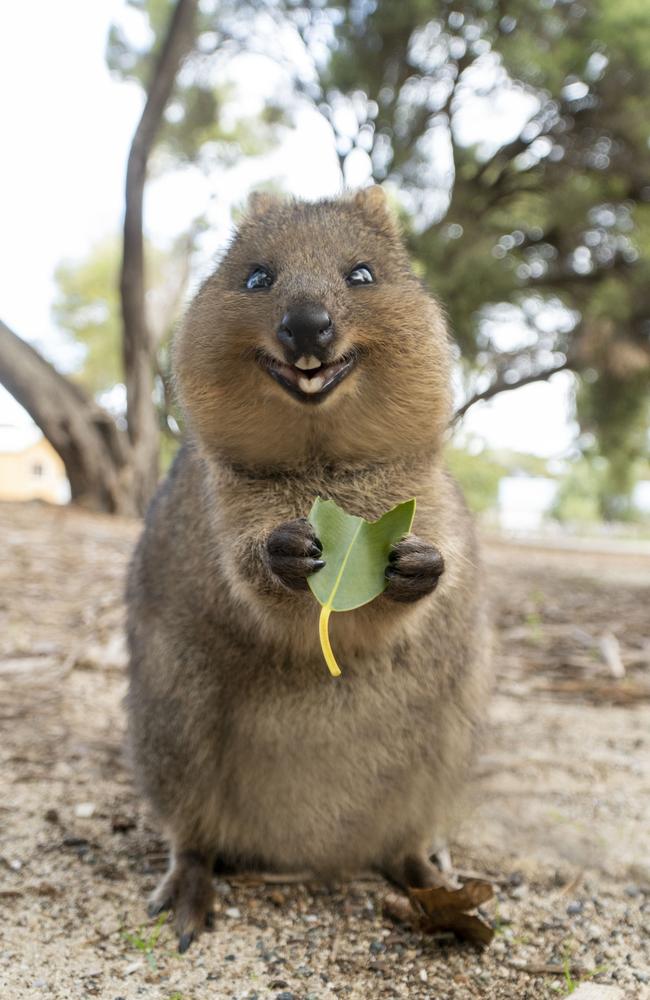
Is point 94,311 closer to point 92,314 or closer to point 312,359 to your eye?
point 92,314

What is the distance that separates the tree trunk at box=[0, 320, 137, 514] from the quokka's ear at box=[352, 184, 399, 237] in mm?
6561

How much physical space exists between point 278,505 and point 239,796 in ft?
2.86

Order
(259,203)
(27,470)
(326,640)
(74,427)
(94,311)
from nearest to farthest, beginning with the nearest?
(326,640) → (259,203) → (74,427) → (27,470) → (94,311)

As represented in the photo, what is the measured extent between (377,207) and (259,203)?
394 mm

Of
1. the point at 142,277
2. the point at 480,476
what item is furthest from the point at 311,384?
the point at 480,476

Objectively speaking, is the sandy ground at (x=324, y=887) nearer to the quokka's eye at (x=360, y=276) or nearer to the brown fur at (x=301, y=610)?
the brown fur at (x=301, y=610)

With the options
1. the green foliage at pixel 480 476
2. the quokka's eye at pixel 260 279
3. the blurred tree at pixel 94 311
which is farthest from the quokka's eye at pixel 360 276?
the blurred tree at pixel 94 311

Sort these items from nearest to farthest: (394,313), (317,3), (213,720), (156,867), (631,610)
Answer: (394,313), (213,720), (156,867), (631,610), (317,3)

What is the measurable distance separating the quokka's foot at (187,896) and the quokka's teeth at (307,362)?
1.51 m

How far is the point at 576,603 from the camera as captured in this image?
7141mm

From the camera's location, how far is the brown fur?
227 centimetres

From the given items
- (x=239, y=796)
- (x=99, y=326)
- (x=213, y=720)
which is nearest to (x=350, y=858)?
(x=239, y=796)

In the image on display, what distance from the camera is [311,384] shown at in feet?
6.91

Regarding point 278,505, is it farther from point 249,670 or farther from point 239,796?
Answer: point 239,796
